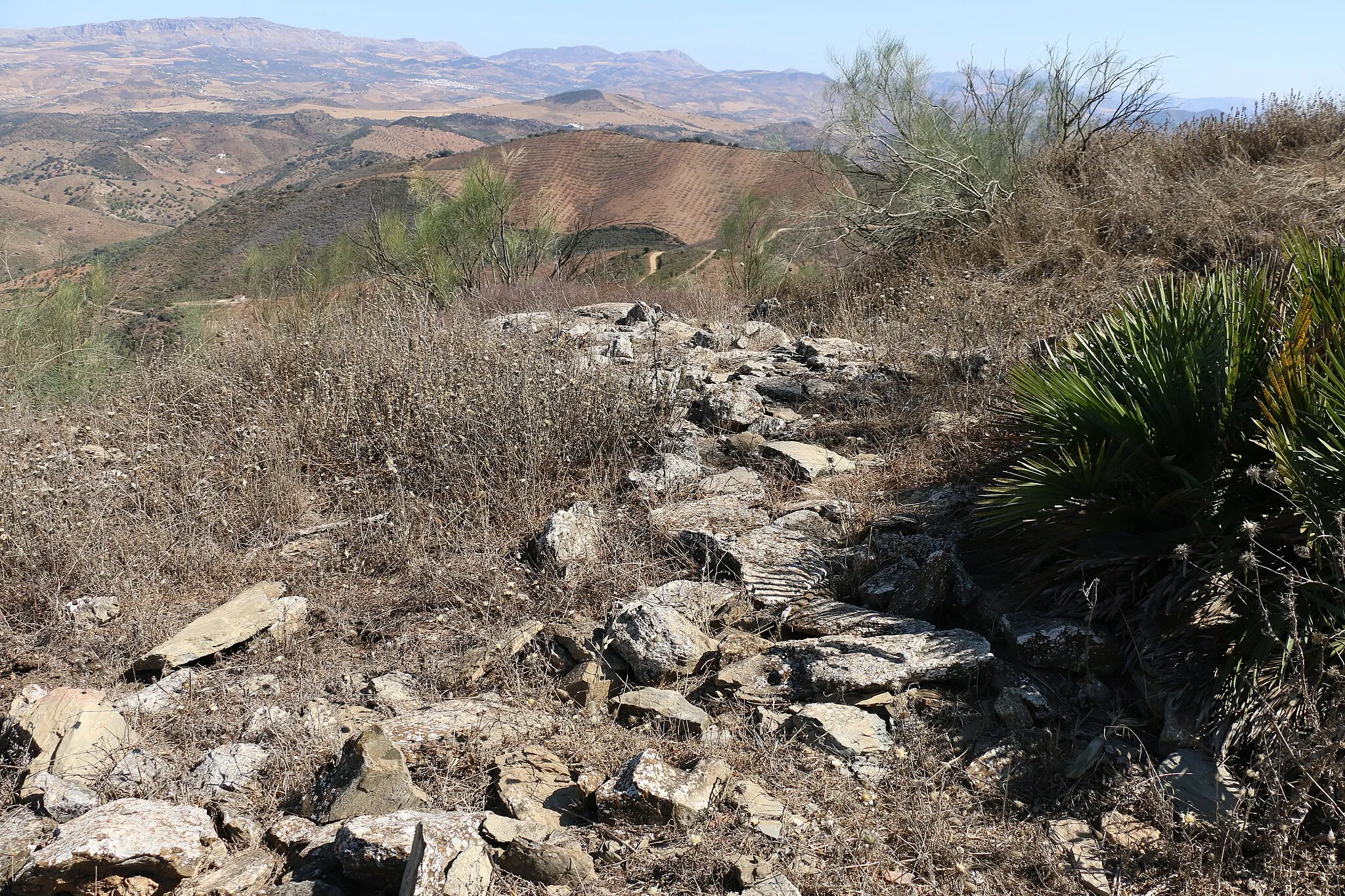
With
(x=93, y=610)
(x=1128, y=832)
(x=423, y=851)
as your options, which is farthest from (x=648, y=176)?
(x=423, y=851)

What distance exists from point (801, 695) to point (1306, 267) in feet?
7.81

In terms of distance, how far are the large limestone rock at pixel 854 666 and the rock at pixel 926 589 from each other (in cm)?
20

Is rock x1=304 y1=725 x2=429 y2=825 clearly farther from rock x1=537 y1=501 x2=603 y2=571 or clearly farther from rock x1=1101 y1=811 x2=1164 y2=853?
rock x1=1101 y1=811 x2=1164 y2=853

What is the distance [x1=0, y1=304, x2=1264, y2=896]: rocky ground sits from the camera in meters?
2.09

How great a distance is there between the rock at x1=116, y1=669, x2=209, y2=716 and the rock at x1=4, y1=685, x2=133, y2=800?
70 mm

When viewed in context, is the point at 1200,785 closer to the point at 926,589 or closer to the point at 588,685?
the point at 926,589

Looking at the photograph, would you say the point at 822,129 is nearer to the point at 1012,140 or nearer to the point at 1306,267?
the point at 1012,140

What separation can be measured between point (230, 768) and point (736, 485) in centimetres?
248

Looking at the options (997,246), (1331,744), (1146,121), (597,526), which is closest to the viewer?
(1331,744)

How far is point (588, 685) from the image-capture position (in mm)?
2873

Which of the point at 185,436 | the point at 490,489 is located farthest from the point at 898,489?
the point at 185,436

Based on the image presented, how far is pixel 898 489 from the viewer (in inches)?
155

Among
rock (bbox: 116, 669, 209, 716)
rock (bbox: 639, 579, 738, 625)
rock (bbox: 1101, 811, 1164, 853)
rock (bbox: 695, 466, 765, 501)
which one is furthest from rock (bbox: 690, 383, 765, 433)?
rock (bbox: 1101, 811, 1164, 853)

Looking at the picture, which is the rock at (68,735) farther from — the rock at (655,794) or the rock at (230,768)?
the rock at (655,794)
